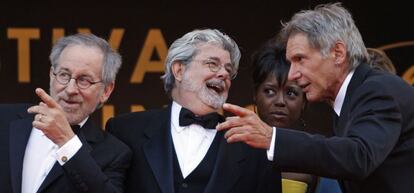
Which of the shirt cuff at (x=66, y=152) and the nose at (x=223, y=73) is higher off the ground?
the nose at (x=223, y=73)

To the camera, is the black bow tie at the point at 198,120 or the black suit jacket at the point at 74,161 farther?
the black bow tie at the point at 198,120

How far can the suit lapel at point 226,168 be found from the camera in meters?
4.21

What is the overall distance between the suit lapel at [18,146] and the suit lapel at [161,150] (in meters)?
0.47

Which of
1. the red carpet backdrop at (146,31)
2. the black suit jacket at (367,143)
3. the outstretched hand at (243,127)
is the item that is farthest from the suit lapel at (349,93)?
the red carpet backdrop at (146,31)

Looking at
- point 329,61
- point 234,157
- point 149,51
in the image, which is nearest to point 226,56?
point 234,157

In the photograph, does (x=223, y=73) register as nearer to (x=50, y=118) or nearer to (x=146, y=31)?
(x=50, y=118)

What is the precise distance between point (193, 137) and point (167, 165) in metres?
0.18

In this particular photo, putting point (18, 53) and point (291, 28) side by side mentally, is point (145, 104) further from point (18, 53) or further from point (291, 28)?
point (291, 28)

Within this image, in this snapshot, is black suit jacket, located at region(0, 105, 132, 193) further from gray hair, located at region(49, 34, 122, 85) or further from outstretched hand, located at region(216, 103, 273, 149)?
outstretched hand, located at region(216, 103, 273, 149)

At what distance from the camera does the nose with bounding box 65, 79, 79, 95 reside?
13.4ft

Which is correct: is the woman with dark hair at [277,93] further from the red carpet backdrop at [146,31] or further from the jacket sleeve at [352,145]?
the jacket sleeve at [352,145]

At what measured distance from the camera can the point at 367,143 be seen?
3.46m

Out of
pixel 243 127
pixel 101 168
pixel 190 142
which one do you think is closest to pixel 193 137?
pixel 190 142

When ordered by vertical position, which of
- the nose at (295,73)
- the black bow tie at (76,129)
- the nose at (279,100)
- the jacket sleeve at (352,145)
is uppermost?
the nose at (295,73)
